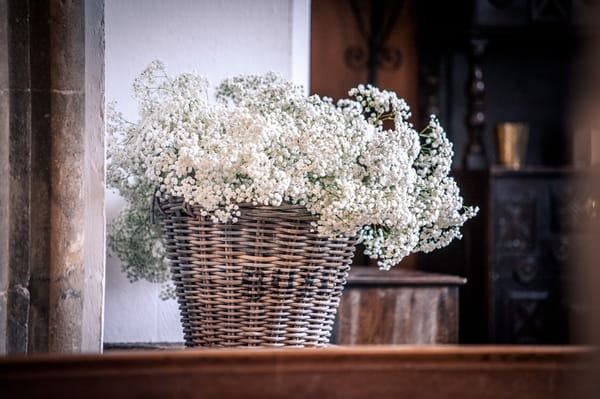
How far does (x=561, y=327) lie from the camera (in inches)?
141

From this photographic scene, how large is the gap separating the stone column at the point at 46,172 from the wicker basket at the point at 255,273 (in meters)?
0.15

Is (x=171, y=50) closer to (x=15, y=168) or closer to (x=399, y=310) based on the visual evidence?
(x=15, y=168)

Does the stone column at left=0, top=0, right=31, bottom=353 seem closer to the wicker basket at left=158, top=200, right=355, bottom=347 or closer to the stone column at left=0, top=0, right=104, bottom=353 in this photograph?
the stone column at left=0, top=0, right=104, bottom=353

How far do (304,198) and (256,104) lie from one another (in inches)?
7.9

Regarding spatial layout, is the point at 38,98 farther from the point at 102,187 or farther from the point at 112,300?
the point at 112,300

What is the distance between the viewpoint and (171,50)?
177 centimetres

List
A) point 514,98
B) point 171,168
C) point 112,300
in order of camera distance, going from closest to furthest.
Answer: point 171,168, point 112,300, point 514,98

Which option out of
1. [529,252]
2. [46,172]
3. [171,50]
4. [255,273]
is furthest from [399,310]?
[529,252]

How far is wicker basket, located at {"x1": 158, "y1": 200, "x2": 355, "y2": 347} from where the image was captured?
4.27ft

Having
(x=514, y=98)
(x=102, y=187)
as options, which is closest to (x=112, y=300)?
(x=102, y=187)

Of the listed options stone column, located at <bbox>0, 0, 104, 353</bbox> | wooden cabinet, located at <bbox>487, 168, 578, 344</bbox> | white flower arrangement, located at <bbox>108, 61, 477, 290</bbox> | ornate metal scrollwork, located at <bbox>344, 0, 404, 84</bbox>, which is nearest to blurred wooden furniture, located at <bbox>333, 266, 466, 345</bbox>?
white flower arrangement, located at <bbox>108, 61, 477, 290</bbox>

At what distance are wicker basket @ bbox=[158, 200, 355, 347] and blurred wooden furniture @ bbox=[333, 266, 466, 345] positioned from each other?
0.91 m

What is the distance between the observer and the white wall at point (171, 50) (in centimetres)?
175

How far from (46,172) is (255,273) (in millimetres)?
351
